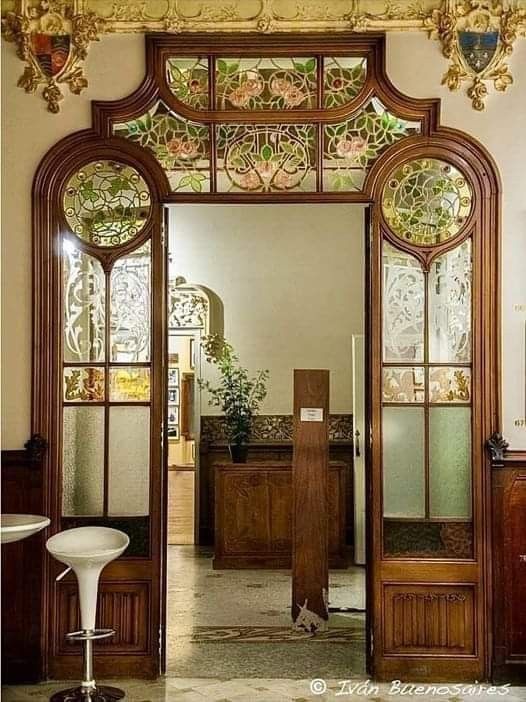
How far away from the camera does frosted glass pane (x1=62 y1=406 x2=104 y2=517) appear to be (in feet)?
17.3

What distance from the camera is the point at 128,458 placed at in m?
5.27

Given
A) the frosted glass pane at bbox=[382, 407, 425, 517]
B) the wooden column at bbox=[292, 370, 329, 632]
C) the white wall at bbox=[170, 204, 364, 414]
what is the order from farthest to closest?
1. the white wall at bbox=[170, 204, 364, 414]
2. the wooden column at bbox=[292, 370, 329, 632]
3. the frosted glass pane at bbox=[382, 407, 425, 517]

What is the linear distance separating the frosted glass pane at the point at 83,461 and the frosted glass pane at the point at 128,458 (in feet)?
0.20

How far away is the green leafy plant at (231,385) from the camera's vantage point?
9.51 metres

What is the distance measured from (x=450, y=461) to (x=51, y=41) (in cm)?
310

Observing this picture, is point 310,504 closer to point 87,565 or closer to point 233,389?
point 87,565

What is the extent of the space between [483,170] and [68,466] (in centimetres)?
272

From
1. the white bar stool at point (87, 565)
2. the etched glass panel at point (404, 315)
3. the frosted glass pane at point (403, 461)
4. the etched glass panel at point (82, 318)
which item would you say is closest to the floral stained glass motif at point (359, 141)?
the etched glass panel at point (404, 315)

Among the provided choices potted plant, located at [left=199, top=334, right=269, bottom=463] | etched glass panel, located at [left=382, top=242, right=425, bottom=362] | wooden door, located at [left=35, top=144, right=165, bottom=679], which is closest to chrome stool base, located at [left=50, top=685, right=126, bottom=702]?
wooden door, located at [left=35, top=144, right=165, bottom=679]

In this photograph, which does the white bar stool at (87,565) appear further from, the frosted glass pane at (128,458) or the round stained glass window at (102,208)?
the round stained glass window at (102,208)

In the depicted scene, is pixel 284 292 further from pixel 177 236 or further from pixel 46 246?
pixel 46 246

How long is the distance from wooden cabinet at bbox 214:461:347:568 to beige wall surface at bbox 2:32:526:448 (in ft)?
12.5

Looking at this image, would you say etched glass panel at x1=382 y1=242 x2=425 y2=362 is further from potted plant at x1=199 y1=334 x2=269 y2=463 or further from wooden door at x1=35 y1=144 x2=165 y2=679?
potted plant at x1=199 y1=334 x2=269 y2=463

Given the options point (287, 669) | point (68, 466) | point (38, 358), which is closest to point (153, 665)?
point (287, 669)
